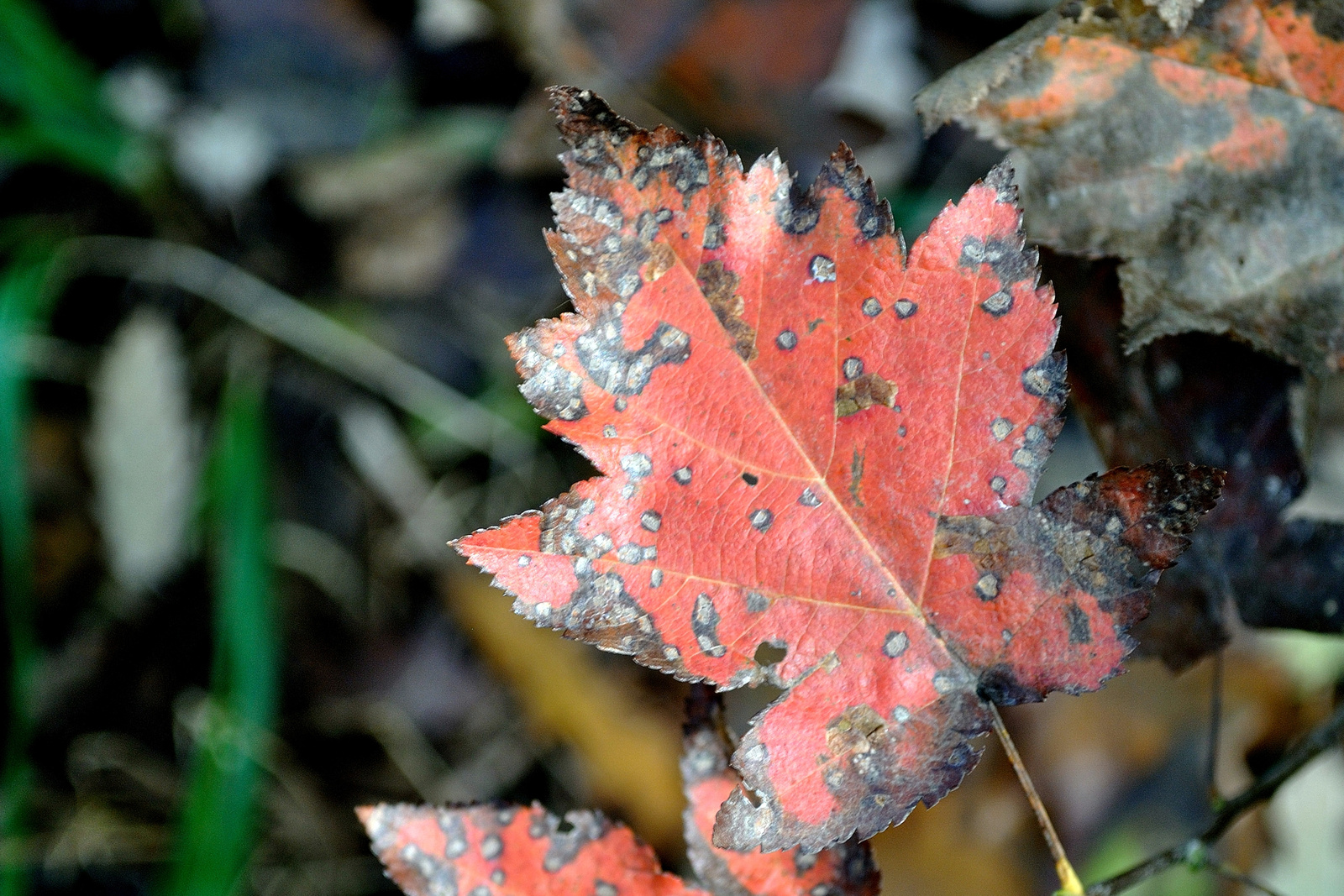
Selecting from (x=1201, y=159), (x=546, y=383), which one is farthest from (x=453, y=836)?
(x=1201, y=159)

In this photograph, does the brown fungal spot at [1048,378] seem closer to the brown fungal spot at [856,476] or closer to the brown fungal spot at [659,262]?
the brown fungal spot at [856,476]

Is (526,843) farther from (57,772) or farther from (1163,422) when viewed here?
(57,772)

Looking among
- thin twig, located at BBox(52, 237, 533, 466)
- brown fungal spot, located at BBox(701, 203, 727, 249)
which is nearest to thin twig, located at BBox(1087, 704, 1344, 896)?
brown fungal spot, located at BBox(701, 203, 727, 249)

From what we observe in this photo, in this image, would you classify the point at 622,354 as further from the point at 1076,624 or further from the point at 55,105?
the point at 55,105

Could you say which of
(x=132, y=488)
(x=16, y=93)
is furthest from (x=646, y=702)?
(x=16, y=93)

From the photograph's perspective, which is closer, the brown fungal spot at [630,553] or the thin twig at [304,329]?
the brown fungal spot at [630,553]

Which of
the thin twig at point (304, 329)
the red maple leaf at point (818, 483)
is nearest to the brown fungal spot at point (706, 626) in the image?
the red maple leaf at point (818, 483)
